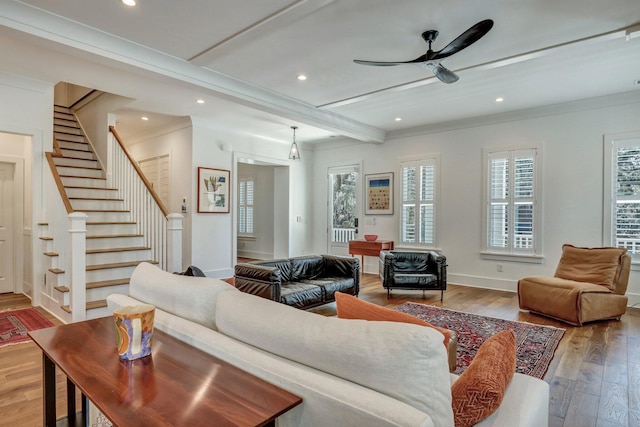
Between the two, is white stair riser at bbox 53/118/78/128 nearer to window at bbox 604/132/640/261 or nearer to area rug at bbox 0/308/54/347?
area rug at bbox 0/308/54/347

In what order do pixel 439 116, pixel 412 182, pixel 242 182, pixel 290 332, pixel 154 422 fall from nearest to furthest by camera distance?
1. pixel 154 422
2. pixel 290 332
3. pixel 439 116
4. pixel 412 182
5. pixel 242 182

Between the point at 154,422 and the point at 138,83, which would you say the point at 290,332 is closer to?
the point at 154,422

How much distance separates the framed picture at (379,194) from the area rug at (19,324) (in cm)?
550

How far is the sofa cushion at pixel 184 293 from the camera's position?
5.29ft

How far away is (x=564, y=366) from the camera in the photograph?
2936mm

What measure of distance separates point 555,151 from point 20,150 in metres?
7.99

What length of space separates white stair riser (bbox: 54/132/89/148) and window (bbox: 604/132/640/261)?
8.59 metres

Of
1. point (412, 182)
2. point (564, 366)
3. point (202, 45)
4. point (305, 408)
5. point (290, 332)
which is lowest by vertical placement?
point (564, 366)

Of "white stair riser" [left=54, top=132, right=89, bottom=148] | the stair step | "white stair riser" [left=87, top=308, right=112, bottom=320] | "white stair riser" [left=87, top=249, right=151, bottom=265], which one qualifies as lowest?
"white stair riser" [left=87, top=308, right=112, bottom=320]

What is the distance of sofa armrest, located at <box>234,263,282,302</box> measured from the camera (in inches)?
149

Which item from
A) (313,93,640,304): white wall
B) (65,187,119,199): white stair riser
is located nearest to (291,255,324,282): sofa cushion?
(313,93,640,304): white wall

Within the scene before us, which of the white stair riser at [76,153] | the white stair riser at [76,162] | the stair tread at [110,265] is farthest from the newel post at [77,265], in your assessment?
the white stair riser at [76,153]

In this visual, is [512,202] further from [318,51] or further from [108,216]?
[108,216]

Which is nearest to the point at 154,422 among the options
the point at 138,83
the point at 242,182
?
the point at 138,83
